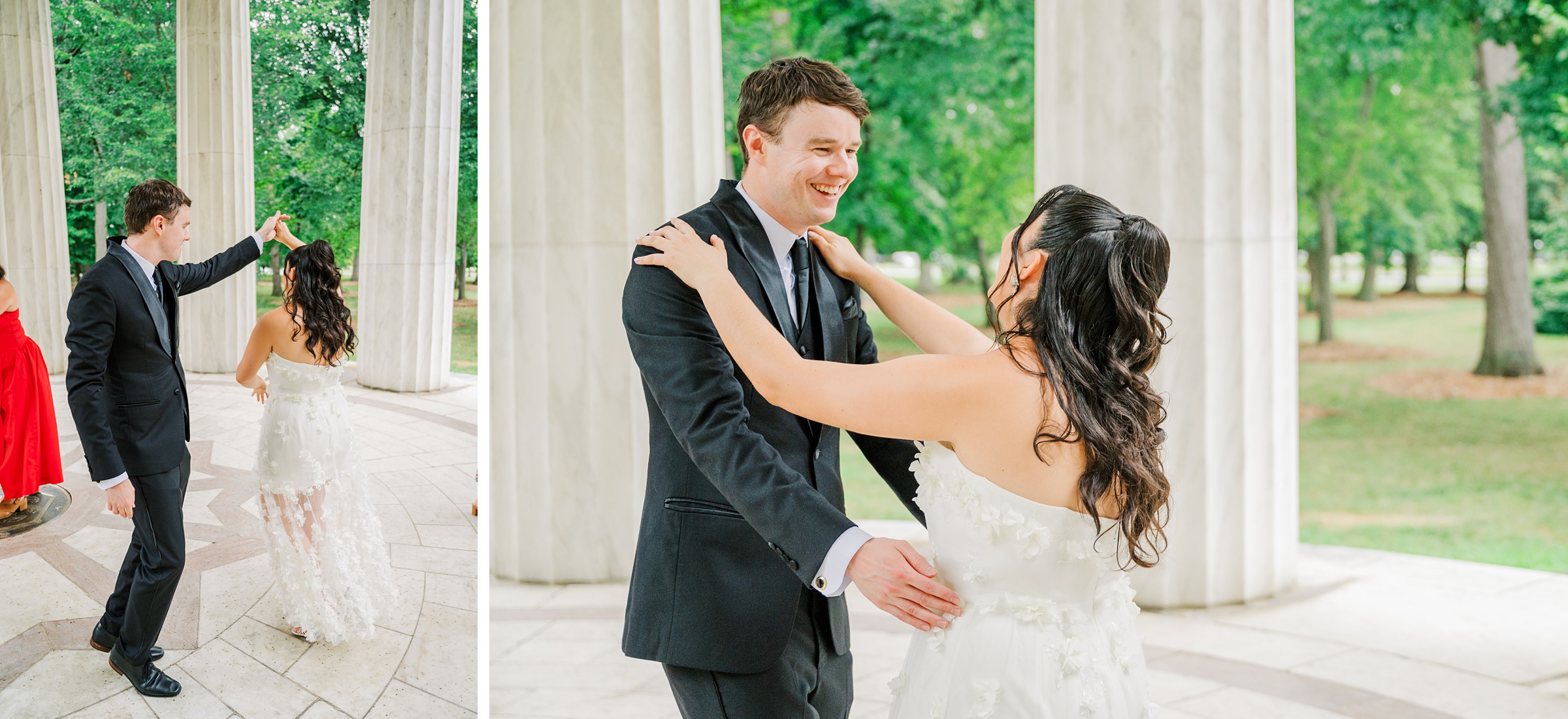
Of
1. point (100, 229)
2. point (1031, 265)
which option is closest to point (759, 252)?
point (1031, 265)

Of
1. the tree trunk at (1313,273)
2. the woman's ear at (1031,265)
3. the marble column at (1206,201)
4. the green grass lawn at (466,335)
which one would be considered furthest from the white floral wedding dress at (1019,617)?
the tree trunk at (1313,273)

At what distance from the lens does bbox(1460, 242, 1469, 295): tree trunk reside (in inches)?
807

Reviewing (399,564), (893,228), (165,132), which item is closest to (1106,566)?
(399,564)

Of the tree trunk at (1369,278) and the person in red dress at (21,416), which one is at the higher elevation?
the tree trunk at (1369,278)

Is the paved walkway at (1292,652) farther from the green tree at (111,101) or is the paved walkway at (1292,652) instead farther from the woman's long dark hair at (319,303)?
the green tree at (111,101)

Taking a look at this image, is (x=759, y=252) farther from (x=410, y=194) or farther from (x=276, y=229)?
(x=276, y=229)

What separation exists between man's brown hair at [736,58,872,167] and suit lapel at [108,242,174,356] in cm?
153

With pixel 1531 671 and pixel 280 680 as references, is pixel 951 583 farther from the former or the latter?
pixel 1531 671

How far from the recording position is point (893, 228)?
639 inches

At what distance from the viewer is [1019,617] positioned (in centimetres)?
218

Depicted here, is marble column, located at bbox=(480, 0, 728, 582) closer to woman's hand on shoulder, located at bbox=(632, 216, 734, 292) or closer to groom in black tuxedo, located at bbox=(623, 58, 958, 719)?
groom in black tuxedo, located at bbox=(623, 58, 958, 719)

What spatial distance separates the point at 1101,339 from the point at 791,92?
94cm

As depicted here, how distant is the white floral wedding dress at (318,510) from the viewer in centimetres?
289

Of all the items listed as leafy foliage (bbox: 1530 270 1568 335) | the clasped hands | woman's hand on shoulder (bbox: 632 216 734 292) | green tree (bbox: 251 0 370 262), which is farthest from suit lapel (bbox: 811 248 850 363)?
leafy foliage (bbox: 1530 270 1568 335)
